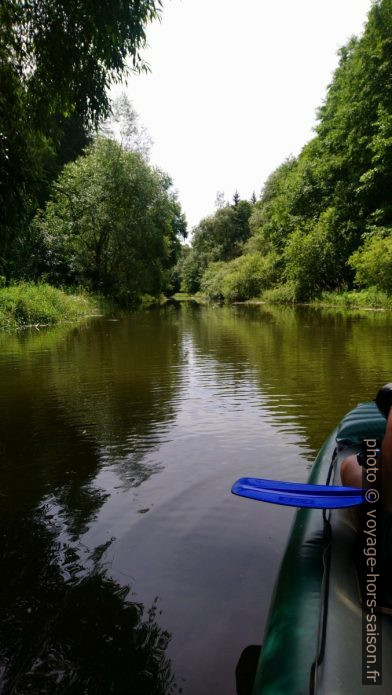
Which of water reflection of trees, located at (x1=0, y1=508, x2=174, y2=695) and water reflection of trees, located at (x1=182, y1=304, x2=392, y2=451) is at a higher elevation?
water reflection of trees, located at (x1=182, y1=304, x2=392, y2=451)

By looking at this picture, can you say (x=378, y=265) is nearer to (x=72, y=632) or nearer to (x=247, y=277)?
(x=72, y=632)

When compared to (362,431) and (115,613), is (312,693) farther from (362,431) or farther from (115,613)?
(362,431)

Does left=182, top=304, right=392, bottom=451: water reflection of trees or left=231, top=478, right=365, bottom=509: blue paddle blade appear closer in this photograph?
left=231, top=478, right=365, bottom=509: blue paddle blade

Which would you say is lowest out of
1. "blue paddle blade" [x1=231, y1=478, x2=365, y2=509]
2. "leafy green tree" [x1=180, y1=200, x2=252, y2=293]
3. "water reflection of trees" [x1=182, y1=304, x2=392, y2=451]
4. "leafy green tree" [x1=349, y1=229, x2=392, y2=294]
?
"water reflection of trees" [x1=182, y1=304, x2=392, y2=451]

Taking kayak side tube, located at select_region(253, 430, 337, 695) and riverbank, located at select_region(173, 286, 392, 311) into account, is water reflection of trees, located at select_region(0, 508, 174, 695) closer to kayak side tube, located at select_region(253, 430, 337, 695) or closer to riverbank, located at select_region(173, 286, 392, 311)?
kayak side tube, located at select_region(253, 430, 337, 695)

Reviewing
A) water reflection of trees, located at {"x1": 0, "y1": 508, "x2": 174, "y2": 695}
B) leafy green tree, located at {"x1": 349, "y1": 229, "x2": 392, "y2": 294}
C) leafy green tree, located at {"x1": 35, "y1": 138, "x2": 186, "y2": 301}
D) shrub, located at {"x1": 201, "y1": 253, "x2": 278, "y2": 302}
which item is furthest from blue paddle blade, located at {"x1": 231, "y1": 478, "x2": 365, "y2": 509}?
shrub, located at {"x1": 201, "y1": 253, "x2": 278, "y2": 302}

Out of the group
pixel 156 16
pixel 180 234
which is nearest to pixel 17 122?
pixel 156 16

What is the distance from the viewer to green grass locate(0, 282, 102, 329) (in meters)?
14.8

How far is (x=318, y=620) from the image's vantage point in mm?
1426

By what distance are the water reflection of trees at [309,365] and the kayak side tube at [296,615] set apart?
2.44 meters

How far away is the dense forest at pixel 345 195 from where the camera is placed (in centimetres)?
2031

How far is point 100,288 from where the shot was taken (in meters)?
26.4

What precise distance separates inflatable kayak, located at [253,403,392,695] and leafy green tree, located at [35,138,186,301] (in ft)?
73.8

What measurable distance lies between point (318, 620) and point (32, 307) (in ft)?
50.9
